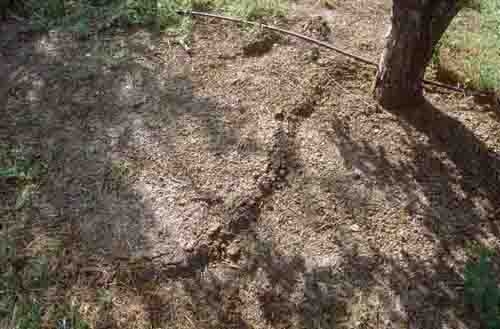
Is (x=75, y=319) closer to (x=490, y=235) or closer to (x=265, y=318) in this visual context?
(x=265, y=318)

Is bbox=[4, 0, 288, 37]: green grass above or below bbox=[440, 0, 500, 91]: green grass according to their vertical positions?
below

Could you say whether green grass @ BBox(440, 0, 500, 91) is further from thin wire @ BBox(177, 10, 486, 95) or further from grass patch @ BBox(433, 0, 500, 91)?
thin wire @ BBox(177, 10, 486, 95)

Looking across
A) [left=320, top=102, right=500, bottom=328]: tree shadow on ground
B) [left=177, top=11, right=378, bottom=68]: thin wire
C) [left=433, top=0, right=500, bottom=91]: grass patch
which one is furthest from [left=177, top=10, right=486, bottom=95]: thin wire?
[left=320, top=102, right=500, bottom=328]: tree shadow on ground

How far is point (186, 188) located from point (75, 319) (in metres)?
0.84

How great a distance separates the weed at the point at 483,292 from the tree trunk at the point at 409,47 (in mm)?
1121

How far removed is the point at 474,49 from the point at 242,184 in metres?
2.12

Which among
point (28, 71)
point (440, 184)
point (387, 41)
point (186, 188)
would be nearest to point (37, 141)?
point (28, 71)

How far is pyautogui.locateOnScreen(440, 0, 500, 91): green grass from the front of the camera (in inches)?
115

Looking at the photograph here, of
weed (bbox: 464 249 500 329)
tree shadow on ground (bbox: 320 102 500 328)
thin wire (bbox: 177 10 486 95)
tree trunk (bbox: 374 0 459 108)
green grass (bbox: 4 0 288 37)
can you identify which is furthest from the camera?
green grass (bbox: 4 0 288 37)

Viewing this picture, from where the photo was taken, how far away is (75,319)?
1979mm

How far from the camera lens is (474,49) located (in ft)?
10.5

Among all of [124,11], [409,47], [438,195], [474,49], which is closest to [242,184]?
[438,195]

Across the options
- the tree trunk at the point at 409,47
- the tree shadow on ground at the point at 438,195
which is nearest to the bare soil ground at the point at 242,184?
the tree shadow on ground at the point at 438,195

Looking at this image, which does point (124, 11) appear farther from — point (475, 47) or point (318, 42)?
point (475, 47)
